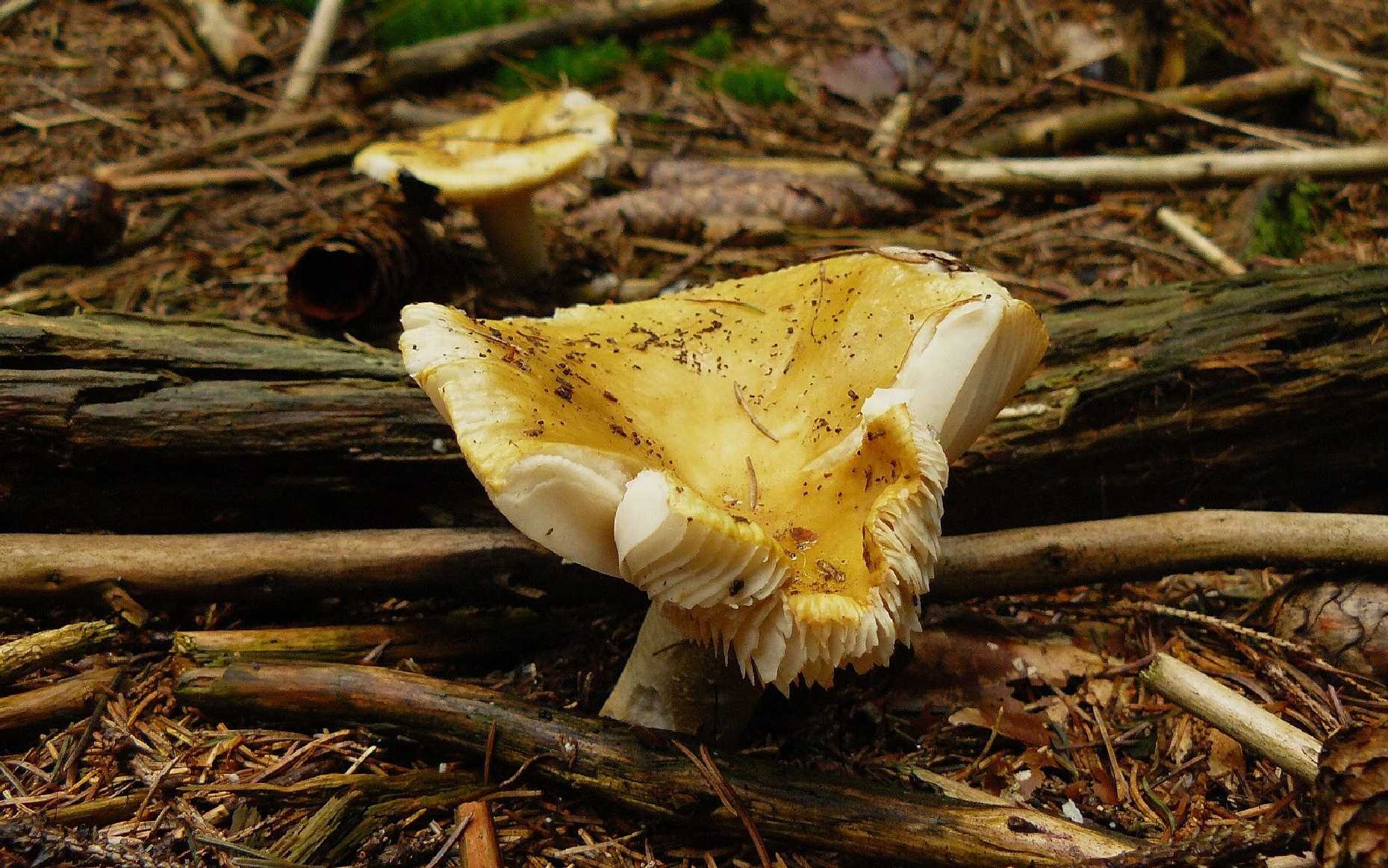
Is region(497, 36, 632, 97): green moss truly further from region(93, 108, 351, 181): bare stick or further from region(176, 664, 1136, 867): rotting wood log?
region(176, 664, 1136, 867): rotting wood log

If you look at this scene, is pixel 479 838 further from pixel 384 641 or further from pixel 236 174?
pixel 236 174

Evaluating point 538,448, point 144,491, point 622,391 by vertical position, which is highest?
point 538,448

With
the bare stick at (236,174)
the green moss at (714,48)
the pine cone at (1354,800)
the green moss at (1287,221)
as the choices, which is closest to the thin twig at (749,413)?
the pine cone at (1354,800)

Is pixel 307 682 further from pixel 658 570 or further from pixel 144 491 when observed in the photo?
pixel 658 570

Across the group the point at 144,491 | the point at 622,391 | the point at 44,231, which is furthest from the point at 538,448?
the point at 44,231

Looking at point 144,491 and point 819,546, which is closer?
point 819,546

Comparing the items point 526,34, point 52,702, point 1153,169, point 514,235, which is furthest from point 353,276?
point 1153,169

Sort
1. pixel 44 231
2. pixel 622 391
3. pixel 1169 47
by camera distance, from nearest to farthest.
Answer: pixel 622 391
pixel 44 231
pixel 1169 47
